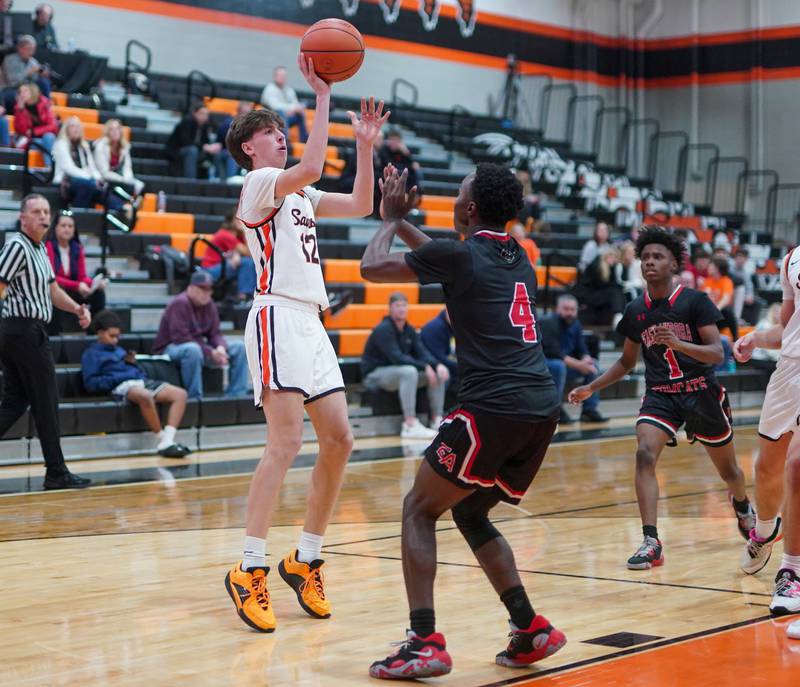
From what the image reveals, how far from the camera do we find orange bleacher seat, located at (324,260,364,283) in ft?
43.5

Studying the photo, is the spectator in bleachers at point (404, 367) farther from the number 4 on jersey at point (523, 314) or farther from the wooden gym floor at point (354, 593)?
the number 4 on jersey at point (523, 314)

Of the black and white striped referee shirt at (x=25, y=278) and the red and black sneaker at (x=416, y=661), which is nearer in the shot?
the red and black sneaker at (x=416, y=661)

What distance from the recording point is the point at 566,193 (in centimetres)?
2020

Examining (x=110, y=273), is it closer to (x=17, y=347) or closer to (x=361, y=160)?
(x=17, y=347)

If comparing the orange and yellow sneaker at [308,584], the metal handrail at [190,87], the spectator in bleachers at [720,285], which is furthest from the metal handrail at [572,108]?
the orange and yellow sneaker at [308,584]

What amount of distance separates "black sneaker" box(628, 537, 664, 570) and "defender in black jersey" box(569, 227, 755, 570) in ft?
0.48

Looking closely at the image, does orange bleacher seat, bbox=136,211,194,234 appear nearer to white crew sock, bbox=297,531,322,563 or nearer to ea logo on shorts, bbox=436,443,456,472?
white crew sock, bbox=297,531,322,563

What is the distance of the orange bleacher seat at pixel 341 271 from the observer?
43.5ft

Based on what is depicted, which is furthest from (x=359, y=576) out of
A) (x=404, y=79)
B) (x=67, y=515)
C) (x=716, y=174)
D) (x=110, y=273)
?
(x=716, y=174)

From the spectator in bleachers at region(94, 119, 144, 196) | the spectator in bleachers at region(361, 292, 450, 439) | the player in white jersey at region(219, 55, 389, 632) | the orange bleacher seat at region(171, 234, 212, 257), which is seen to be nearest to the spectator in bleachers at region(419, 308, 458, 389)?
the spectator in bleachers at region(361, 292, 450, 439)

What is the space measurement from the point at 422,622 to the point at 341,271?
31.9 ft

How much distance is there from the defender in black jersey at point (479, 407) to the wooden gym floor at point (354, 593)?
0.18 m

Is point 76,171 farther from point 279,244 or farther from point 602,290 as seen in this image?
point 279,244

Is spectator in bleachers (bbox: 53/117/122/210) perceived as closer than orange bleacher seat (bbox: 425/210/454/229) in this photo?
Yes
